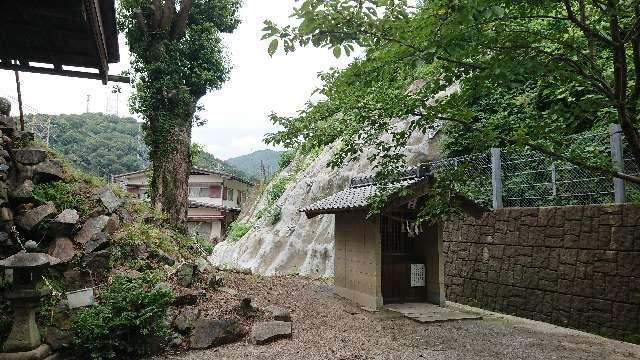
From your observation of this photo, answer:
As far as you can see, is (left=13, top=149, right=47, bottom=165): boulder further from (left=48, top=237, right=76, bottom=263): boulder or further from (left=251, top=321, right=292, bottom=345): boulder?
(left=251, top=321, right=292, bottom=345): boulder

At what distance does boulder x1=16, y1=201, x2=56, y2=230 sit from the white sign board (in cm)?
782

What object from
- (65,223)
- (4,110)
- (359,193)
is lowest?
(65,223)

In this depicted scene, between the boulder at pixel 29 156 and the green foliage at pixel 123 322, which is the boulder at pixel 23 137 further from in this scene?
the green foliage at pixel 123 322

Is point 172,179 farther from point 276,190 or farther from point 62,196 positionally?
point 276,190

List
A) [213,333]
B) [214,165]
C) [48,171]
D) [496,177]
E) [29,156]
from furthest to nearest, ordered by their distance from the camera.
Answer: [214,165]
[496,177]
[48,171]
[29,156]
[213,333]

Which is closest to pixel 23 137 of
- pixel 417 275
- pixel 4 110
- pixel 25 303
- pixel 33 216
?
pixel 4 110

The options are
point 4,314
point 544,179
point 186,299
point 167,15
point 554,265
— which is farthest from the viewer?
point 167,15

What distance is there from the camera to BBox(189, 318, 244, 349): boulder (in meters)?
6.70

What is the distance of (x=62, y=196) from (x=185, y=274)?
291cm

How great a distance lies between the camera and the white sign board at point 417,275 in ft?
32.7

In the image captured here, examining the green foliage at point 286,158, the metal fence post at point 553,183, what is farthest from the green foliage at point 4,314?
the green foliage at point 286,158

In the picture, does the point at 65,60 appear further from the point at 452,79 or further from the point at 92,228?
the point at 452,79

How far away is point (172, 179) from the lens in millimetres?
12227

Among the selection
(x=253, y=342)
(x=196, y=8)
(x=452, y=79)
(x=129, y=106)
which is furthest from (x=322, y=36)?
(x=196, y=8)
